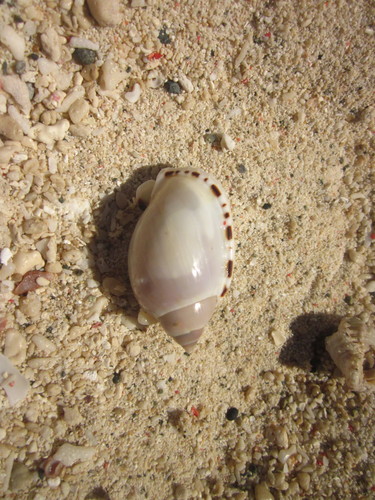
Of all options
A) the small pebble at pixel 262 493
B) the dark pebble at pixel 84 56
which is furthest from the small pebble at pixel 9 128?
the small pebble at pixel 262 493

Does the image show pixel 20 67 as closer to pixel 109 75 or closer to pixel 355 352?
pixel 109 75

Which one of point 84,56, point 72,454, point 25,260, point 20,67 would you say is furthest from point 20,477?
point 84,56

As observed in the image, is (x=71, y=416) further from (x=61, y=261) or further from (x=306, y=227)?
(x=306, y=227)

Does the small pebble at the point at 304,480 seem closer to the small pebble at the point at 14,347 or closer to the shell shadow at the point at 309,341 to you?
the shell shadow at the point at 309,341

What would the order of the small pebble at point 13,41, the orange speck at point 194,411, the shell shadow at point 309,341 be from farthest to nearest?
1. the shell shadow at point 309,341
2. the orange speck at point 194,411
3. the small pebble at point 13,41

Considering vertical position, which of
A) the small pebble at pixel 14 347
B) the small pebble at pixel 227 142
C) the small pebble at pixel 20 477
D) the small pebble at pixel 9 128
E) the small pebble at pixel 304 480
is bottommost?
the small pebble at pixel 20 477
